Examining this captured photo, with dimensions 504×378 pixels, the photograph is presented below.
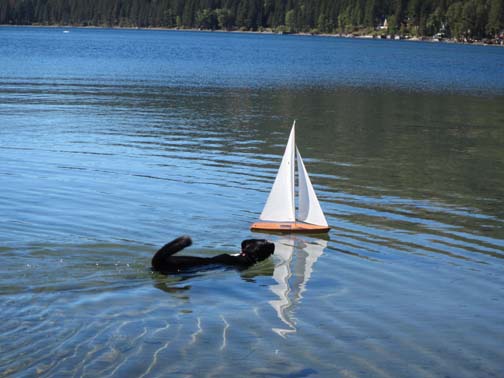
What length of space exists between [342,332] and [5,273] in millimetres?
6174

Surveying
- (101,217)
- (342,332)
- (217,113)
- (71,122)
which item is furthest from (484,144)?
(342,332)

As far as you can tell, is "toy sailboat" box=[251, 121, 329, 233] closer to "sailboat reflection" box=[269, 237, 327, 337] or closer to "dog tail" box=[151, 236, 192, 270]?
"sailboat reflection" box=[269, 237, 327, 337]

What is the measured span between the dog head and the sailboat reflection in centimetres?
45

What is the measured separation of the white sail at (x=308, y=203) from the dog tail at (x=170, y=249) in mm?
5470

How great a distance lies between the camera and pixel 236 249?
17.6 m

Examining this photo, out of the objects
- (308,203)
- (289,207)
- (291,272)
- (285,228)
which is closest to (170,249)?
(291,272)

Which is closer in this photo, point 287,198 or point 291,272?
point 291,272

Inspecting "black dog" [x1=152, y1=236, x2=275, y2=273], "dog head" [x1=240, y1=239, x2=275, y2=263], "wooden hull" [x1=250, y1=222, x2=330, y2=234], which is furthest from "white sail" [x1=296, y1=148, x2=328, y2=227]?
"dog head" [x1=240, y1=239, x2=275, y2=263]

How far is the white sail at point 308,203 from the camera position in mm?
19281

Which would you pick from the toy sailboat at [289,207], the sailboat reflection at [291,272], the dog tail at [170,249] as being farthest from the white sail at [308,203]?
the dog tail at [170,249]

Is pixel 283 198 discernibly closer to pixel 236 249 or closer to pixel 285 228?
pixel 285 228

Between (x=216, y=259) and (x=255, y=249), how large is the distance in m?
0.79

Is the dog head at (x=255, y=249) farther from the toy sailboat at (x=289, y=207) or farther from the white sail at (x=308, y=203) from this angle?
the white sail at (x=308, y=203)

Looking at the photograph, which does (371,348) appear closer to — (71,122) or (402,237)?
(402,237)
